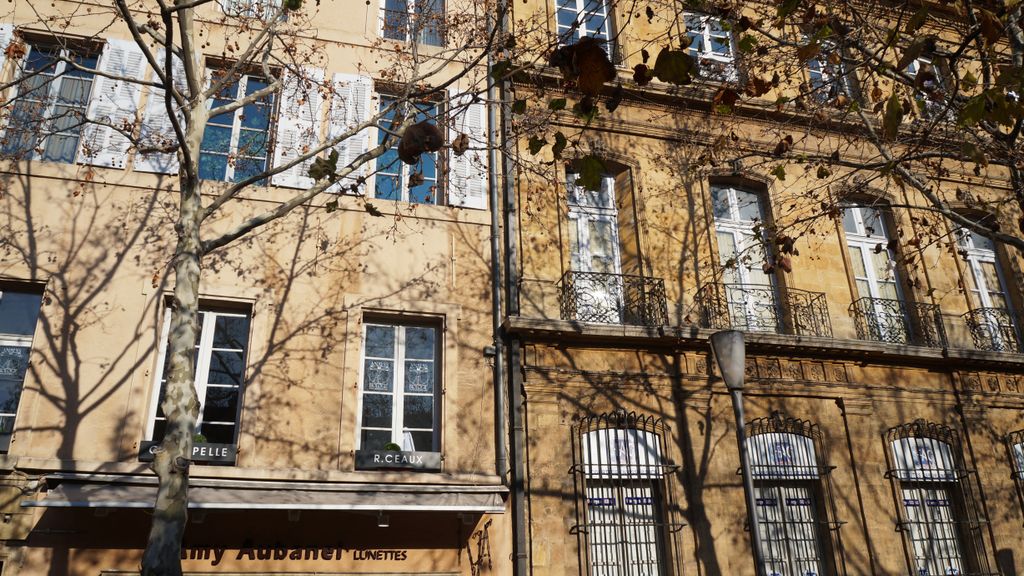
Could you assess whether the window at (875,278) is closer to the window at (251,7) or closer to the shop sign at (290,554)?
the shop sign at (290,554)

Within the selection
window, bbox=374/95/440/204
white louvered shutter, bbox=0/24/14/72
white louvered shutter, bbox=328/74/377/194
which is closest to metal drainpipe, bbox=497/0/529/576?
window, bbox=374/95/440/204

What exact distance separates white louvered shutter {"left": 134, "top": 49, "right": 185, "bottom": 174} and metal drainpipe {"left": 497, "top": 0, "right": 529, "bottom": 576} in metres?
4.10

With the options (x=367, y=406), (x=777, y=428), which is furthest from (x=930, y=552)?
(x=367, y=406)

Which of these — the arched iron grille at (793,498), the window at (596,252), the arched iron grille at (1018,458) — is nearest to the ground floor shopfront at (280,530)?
the window at (596,252)

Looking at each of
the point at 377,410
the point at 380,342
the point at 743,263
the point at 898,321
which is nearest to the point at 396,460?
the point at 377,410

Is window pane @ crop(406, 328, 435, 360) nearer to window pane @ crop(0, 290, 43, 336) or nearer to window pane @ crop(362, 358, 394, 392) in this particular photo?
window pane @ crop(362, 358, 394, 392)

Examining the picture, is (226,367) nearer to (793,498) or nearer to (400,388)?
(400,388)

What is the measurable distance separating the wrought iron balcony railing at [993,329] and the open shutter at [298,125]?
1020 cm

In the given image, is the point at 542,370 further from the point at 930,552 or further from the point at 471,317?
the point at 930,552

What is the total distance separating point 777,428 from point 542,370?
11.2 ft

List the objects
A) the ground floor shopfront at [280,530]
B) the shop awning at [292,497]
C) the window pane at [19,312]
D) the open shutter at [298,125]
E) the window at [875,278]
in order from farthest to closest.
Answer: the window at [875,278] → the open shutter at [298,125] → the window pane at [19,312] → the ground floor shopfront at [280,530] → the shop awning at [292,497]

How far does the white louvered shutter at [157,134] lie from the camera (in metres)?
9.96

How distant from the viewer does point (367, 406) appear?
9688 millimetres

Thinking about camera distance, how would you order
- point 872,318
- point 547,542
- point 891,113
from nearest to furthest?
point 891,113
point 547,542
point 872,318
